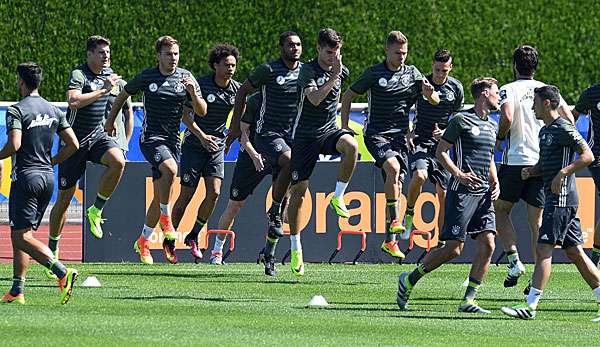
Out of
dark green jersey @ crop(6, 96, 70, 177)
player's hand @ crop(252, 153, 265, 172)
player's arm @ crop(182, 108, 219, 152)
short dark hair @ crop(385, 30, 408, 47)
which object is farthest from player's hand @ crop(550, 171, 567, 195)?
player's arm @ crop(182, 108, 219, 152)

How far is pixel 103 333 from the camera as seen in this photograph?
11477mm

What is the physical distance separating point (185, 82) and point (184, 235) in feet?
12.3

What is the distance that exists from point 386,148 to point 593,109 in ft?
8.15

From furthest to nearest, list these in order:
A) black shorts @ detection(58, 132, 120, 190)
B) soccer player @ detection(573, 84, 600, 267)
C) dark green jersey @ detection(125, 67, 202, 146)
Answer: dark green jersey @ detection(125, 67, 202, 146), black shorts @ detection(58, 132, 120, 190), soccer player @ detection(573, 84, 600, 267)

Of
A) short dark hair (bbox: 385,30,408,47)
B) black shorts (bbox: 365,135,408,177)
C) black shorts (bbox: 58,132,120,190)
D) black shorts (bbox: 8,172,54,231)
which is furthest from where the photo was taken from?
black shorts (bbox: 58,132,120,190)

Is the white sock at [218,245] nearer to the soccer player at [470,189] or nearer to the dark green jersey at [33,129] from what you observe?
the soccer player at [470,189]

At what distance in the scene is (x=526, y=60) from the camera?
15.4m

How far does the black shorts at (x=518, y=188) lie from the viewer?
51.1ft

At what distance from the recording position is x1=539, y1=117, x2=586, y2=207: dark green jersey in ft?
42.7

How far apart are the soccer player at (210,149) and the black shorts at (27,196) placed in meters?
5.37

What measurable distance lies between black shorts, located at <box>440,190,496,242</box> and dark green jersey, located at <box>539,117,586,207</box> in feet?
2.30

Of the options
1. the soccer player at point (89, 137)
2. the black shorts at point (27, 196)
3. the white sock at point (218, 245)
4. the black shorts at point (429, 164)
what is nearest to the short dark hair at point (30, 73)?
the black shorts at point (27, 196)

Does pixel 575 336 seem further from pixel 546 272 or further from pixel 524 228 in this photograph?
pixel 524 228

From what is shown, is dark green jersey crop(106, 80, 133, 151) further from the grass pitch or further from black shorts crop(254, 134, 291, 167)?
black shorts crop(254, 134, 291, 167)
